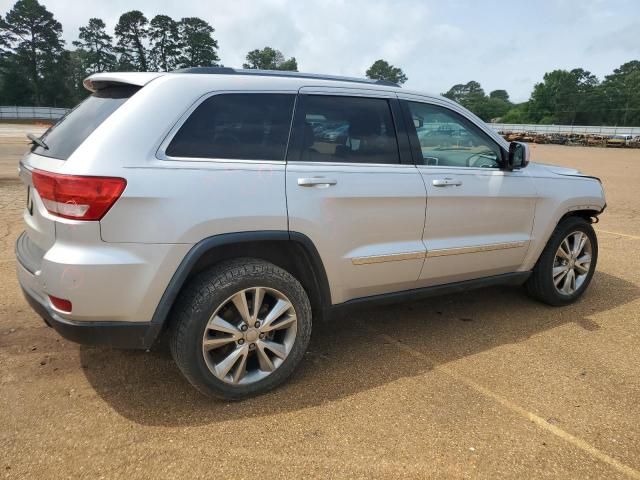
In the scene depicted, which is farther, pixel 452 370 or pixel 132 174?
pixel 452 370

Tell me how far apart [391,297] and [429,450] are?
3.79ft

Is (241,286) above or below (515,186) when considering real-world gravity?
below

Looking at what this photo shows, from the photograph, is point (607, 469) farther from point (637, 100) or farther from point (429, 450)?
point (637, 100)

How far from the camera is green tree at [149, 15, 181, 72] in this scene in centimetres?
9625

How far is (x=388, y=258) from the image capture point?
327 cm

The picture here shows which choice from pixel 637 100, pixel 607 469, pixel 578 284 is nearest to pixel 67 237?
pixel 607 469

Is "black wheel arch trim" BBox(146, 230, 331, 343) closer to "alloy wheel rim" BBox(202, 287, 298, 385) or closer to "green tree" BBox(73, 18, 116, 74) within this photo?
"alloy wheel rim" BBox(202, 287, 298, 385)

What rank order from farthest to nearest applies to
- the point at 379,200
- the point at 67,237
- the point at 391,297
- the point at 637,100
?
the point at 637,100 → the point at 391,297 → the point at 379,200 → the point at 67,237

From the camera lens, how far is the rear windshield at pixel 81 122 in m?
2.61

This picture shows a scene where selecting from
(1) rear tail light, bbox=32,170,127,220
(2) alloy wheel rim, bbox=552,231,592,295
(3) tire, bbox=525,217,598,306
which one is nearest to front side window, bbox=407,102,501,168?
A: (3) tire, bbox=525,217,598,306

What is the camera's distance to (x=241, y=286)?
272 centimetres

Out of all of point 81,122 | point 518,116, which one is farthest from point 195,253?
point 518,116

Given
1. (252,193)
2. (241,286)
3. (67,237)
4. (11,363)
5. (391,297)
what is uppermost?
(252,193)

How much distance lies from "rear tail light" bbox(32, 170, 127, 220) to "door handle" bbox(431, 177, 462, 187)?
202 centimetres
